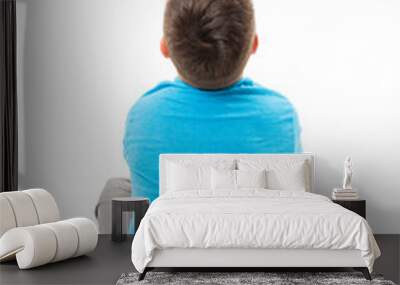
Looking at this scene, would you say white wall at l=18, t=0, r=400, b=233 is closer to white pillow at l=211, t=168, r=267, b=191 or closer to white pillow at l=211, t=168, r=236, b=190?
white pillow at l=211, t=168, r=267, b=191

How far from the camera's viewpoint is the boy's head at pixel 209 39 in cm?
542

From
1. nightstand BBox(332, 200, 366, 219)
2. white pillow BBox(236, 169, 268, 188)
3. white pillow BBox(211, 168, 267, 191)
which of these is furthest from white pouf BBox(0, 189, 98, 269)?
nightstand BBox(332, 200, 366, 219)

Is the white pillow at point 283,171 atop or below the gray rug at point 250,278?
atop

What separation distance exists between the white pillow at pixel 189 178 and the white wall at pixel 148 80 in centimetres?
70

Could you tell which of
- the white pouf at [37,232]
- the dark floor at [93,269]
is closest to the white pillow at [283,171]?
the dark floor at [93,269]

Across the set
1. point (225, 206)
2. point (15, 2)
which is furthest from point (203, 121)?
point (15, 2)

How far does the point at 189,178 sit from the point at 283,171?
918 millimetres

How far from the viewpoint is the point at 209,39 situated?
5.45 m

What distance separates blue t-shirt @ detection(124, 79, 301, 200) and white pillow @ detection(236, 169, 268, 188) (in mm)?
453

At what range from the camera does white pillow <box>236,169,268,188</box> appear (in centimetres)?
609

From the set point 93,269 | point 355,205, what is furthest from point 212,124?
point 93,269

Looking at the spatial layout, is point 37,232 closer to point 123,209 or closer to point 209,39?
point 123,209

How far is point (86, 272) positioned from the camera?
4.96 metres

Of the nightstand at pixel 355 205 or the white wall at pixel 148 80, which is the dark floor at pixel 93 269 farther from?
the white wall at pixel 148 80
